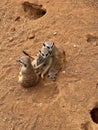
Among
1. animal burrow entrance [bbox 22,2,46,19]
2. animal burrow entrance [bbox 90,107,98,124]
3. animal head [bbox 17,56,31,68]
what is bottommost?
animal burrow entrance [bbox 90,107,98,124]

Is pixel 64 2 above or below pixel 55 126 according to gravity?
above

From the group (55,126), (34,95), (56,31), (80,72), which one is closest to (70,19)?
(56,31)

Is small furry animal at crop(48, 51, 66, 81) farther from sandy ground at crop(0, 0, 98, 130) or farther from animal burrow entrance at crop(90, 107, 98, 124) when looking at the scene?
animal burrow entrance at crop(90, 107, 98, 124)

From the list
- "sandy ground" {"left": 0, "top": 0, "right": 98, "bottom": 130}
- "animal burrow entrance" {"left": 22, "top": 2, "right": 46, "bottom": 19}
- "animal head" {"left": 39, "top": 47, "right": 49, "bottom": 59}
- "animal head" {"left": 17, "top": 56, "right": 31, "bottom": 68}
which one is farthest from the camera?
"animal burrow entrance" {"left": 22, "top": 2, "right": 46, "bottom": 19}

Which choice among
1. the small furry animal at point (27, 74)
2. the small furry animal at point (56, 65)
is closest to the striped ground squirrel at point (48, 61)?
the small furry animal at point (56, 65)

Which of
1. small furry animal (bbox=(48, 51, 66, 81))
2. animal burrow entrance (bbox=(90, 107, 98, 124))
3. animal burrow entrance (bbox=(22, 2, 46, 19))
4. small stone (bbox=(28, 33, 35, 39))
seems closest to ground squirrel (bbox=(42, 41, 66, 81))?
small furry animal (bbox=(48, 51, 66, 81))

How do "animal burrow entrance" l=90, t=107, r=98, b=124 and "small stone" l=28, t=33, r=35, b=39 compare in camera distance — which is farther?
"small stone" l=28, t=33, r=35, b=39

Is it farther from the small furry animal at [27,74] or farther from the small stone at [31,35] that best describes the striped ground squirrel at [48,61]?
the small stone at [31,35]

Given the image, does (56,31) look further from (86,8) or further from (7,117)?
(7,117)
